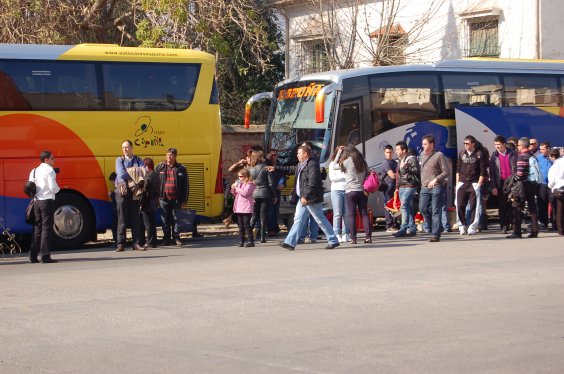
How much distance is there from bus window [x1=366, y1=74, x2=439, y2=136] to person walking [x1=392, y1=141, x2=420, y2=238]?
8.46 feet

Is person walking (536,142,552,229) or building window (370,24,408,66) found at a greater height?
building window (370,24,408,66)

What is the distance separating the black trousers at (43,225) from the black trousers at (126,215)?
6.51 ft

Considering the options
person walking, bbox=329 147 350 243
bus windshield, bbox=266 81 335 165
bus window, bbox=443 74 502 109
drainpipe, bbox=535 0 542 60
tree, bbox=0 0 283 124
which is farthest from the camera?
drainpipe, bbox=535 0 542 60

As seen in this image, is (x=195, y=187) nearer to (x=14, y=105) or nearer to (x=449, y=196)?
(x=14, y=105)

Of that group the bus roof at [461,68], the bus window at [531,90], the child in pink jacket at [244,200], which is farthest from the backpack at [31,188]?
the bus window at [531,90]

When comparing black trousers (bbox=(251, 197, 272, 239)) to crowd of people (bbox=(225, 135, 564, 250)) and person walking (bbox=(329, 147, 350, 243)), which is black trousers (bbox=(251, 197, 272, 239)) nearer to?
crowd of people (bbox=(225, 135, 564, 250))

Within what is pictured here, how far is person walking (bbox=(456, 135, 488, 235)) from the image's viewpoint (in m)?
19.3

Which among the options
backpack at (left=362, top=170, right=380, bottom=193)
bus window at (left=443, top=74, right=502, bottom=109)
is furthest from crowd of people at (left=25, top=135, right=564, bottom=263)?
bus window at (left=443, top=74, right=502, bottom=109)

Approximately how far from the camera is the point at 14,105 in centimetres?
1814

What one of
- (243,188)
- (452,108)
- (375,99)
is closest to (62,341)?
(243,188)

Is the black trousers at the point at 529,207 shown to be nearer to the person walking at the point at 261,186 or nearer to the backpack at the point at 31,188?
the person walking at the point at 261,186

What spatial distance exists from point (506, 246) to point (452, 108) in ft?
22.2

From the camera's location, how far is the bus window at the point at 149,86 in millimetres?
19047

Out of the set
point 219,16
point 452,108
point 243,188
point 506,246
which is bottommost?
point 506,246
